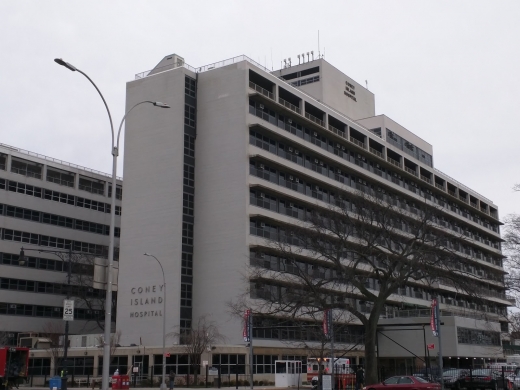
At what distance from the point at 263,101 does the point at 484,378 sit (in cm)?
3867

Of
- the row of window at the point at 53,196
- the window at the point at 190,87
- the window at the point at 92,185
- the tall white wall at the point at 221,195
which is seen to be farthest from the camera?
the window at the point at 92,185

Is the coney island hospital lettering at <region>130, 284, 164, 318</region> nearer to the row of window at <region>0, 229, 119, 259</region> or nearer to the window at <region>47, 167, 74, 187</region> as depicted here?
the row of window at <region>0, 229, 119, 259</region>

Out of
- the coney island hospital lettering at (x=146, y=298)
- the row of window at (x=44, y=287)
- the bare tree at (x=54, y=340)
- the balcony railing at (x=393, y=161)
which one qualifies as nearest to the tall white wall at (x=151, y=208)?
the coney island hospital lettering at (x=146, y=298)

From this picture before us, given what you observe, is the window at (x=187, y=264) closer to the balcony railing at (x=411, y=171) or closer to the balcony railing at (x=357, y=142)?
the balcony railing at (x=357, y=142)

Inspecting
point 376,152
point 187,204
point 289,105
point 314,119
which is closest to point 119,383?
point 187,204

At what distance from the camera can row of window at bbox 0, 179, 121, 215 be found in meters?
86.9

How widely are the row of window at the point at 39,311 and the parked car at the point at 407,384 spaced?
55074mm

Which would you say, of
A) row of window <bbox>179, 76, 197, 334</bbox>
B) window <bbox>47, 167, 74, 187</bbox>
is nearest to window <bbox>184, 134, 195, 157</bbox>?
row of window <bbox>179, 76, 197, 334</bbox>

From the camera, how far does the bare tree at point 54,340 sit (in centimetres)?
6912

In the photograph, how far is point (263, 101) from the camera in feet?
243

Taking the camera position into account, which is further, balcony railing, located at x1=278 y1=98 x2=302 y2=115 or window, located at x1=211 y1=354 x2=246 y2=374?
balcony railing, located at x1=278 y1=98 x2=302 y2=115

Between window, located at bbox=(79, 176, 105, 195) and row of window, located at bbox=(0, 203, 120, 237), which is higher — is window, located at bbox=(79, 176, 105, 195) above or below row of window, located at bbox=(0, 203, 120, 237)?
above

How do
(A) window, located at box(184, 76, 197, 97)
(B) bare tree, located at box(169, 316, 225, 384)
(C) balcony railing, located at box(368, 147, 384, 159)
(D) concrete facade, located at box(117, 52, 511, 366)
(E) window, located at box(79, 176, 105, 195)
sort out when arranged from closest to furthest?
(B) bare tree, located at box(169, 316, 225, 384) → (D) concrete facade, located at box(117, 52, 511, 366) → (A) window, located at box(184, 76, 197, 97) → (C) balcony railing, located at box(368, 147, 384, 159) → (E) window, located at box(79, 176, 105, 195)

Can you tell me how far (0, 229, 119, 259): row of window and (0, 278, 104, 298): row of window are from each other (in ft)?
16.1
